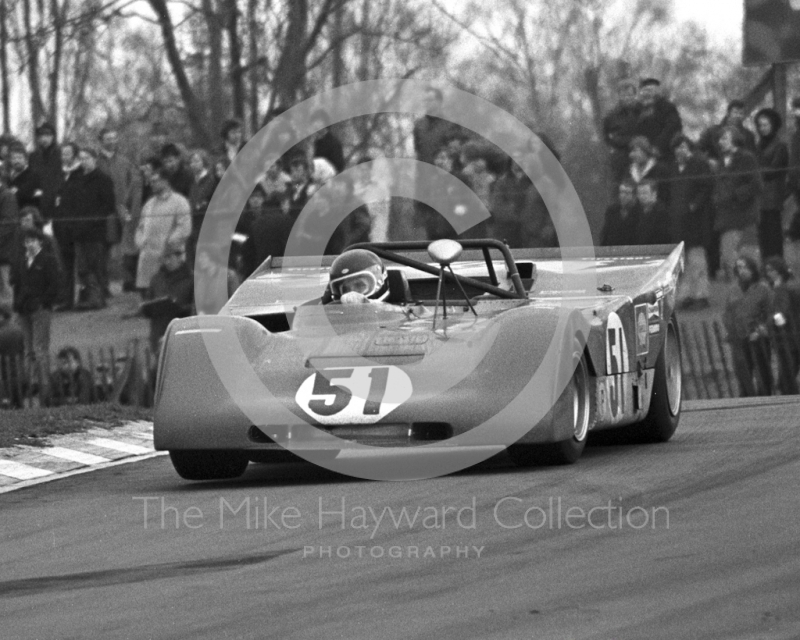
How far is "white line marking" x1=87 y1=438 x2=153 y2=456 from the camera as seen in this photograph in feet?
32.1

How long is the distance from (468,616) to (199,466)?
11.9 feet

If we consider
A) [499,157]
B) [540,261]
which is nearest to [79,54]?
[499,157]

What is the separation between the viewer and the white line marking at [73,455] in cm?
915

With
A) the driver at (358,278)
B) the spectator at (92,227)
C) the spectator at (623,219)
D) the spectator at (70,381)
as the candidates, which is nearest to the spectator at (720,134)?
the spectator at (623,219)

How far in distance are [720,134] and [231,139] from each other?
527cm

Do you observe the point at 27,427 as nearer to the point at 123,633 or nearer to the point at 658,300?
the point at 658,300

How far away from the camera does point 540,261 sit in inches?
389

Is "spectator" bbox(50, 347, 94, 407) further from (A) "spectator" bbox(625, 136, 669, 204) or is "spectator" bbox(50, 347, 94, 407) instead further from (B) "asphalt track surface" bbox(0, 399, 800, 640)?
(B) "asphalt track surface" bbox(0, 399, 800, 640)

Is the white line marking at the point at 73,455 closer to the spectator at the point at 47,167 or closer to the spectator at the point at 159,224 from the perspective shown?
the spectator at the point at 159,224

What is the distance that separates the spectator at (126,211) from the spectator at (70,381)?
4.72 feet

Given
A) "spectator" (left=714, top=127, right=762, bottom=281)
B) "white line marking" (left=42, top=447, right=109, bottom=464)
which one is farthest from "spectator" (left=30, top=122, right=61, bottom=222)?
"white line marking" (left=42, top=447, right=109, bottom=464)

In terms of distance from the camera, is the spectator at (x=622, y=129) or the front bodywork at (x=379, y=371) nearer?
the front bodywork at (x=379, y=371)

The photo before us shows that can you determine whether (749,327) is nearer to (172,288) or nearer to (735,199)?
(735,199)

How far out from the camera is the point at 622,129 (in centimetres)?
1630
